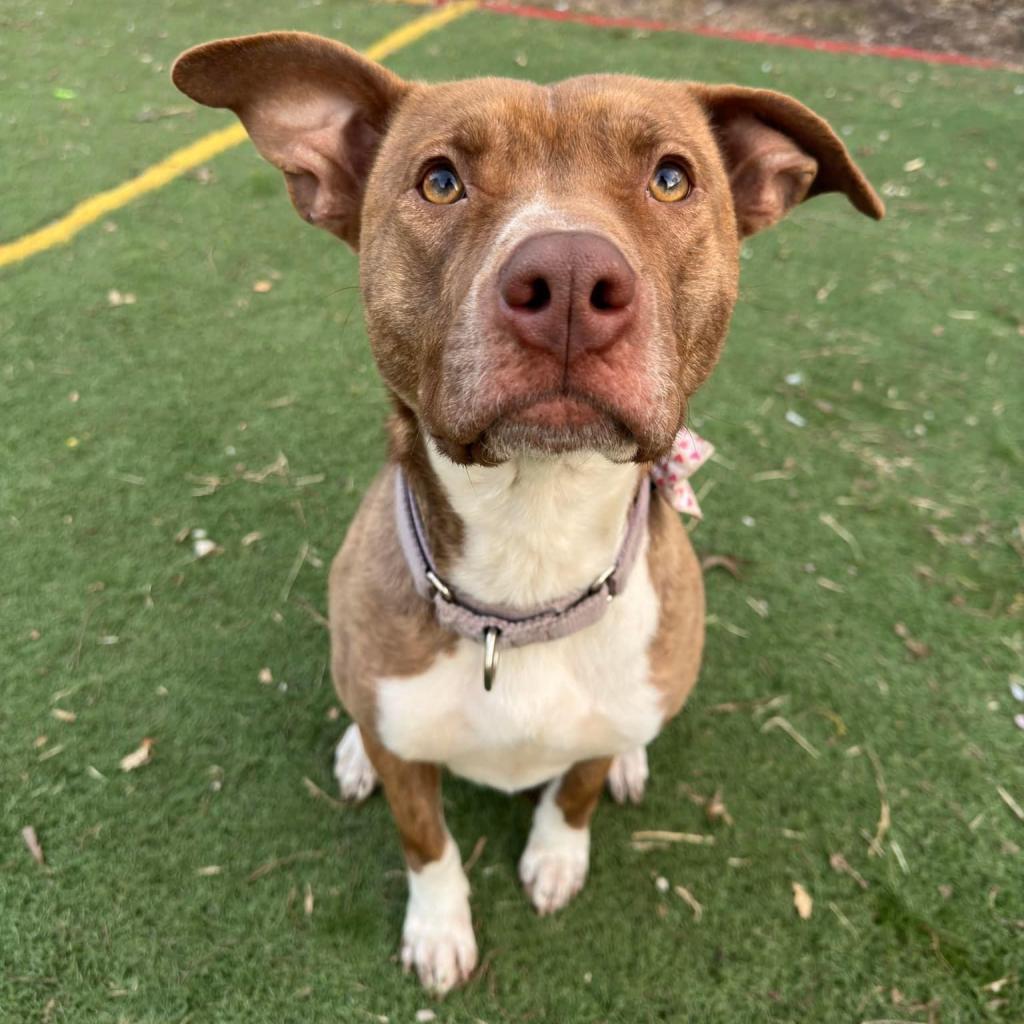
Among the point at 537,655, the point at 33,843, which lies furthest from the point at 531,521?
the point at 33,843

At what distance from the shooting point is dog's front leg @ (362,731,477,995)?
2.35 m

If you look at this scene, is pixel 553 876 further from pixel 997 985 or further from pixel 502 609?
pixel 997 985

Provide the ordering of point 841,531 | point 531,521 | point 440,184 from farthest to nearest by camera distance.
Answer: point 841,531 → point 531,521 → point 440,184

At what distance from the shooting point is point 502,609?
204cm

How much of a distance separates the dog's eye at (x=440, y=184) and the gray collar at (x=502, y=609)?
0.71 m

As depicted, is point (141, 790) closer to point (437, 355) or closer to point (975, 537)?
point (437, 355)

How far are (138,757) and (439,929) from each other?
1276 millimetres

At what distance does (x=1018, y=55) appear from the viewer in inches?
336

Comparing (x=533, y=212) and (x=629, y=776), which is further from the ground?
(x=533, y=212)

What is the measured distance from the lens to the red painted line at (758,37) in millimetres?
8188

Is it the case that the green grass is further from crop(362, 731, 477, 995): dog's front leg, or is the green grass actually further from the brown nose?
the brown nose

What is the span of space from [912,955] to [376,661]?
6.71 ft

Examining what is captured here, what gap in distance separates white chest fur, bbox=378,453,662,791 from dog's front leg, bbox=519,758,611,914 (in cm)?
36

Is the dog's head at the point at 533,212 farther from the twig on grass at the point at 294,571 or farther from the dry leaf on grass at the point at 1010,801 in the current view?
the dry leaf on grass at the point at 1010,801
